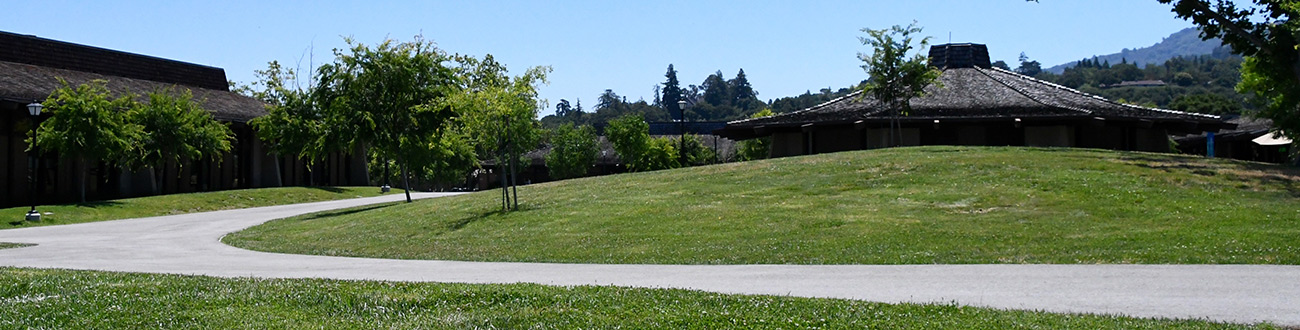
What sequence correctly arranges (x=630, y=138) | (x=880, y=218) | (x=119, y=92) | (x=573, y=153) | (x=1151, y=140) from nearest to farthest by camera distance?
1. (x=880, y=218)
2. (x=1151, y=140)
3. (x=119, y=92)
4. (x=630, y=138)
5. (x=573, y=153)

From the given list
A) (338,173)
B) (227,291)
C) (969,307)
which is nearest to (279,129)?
(338,173)

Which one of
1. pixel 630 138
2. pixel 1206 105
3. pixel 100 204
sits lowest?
pixel 100 204

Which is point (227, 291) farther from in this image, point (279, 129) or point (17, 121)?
point (279, 129)

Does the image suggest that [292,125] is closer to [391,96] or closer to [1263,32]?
[391,96]

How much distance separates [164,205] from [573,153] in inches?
1796

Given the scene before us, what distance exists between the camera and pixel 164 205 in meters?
42.4

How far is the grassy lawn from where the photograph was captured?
35.7 meters

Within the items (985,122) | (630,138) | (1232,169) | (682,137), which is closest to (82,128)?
(682,137)

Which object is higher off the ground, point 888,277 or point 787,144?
point 787,144

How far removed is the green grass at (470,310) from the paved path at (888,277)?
152cm

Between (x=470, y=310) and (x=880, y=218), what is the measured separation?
13736 mm

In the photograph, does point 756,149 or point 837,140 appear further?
point 756,149

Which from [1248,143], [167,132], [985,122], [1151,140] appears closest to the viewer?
[985,122]

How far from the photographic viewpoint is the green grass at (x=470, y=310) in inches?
337
